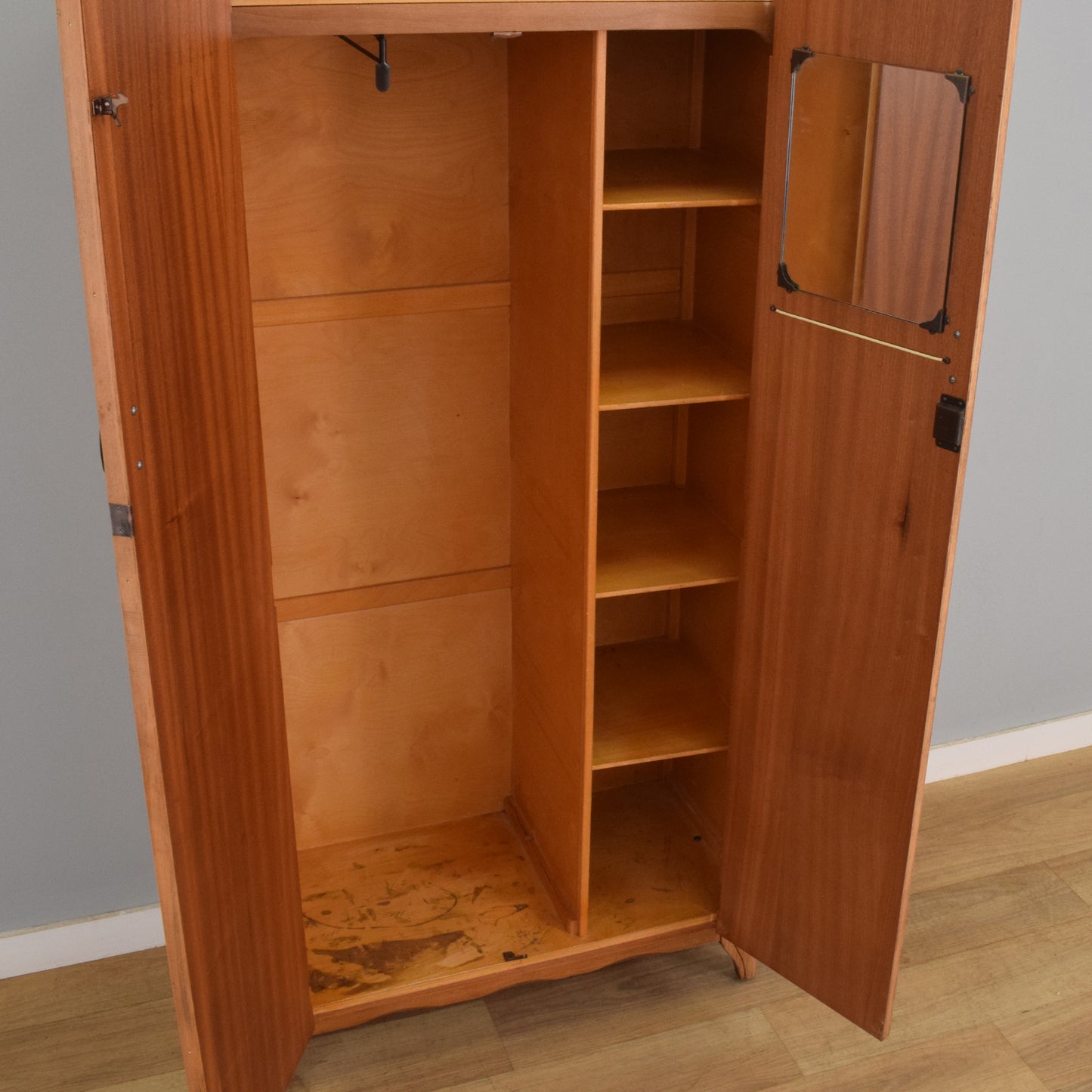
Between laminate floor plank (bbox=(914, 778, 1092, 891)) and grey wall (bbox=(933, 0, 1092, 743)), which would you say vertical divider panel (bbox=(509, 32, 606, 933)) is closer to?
laminate floor plank (bbox=(914, 778, 1092, 891))

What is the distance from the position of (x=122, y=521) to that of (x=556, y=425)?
90cm

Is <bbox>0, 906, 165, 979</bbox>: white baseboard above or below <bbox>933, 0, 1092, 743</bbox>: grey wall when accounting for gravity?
below

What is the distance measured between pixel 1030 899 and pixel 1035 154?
1.55 metres

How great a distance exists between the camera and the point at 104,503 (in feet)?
7.30

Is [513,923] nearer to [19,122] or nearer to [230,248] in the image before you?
[230,248]

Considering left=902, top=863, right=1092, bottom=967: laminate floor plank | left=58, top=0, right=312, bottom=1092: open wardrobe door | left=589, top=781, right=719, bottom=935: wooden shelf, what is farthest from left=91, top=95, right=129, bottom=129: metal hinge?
left=902, top=863, right=1092, bottom=967: laminate floor plank

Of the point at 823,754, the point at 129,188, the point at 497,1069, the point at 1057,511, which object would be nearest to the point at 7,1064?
the point at 497,1069

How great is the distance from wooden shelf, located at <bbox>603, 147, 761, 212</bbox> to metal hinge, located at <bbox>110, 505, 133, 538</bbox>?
85 centimetres

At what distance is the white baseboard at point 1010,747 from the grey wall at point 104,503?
0.03m

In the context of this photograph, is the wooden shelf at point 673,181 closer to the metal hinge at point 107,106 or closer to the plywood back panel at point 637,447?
the plywood back panel at point 637,447

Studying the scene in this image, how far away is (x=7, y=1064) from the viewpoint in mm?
2320

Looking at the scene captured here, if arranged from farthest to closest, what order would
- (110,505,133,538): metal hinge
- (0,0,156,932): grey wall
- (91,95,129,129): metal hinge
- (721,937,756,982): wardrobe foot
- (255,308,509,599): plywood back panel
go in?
(721,937,756,982): wardrobe foot < (255,308,509,599): plywood back panel < (0,0,156,932): grey wall < (110,505,133,538): metal hinge < (91,95,129,129): metal hinge

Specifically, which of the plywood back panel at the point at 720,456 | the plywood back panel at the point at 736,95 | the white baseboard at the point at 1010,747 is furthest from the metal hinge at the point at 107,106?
the white baseboard at the point at 1010,747

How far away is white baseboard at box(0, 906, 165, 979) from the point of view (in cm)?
249
